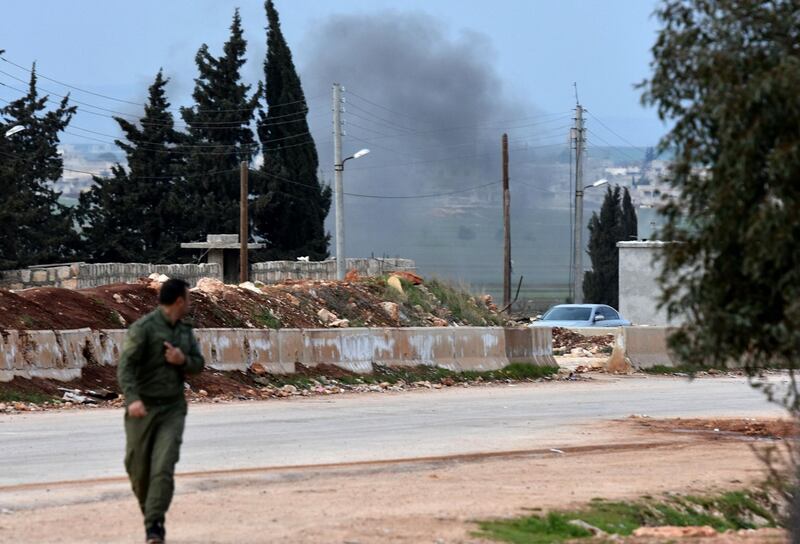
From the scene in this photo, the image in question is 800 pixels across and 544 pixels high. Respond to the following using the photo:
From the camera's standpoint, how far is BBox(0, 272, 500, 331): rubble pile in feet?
76.0

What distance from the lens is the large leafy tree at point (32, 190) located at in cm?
5778

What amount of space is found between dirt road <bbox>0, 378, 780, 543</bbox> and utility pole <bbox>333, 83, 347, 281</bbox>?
2413 centimetres

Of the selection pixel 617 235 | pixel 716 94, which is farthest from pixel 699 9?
pixel 617 235

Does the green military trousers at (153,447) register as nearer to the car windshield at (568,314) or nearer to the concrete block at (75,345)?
the concrete block at (75,345)

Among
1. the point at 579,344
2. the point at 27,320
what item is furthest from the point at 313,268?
the point at 27,320

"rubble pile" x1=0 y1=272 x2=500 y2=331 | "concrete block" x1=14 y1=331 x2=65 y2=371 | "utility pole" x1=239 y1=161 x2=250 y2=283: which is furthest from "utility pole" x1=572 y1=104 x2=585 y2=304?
"concrete block" x1=14 y1=331 x2=65 y2=371

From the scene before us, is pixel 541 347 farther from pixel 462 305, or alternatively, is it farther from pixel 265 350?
pixel 265 350

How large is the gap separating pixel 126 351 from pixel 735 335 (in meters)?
3.77

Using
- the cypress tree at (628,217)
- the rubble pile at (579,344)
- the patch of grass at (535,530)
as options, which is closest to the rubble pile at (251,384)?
the rubble pile at (579,344)

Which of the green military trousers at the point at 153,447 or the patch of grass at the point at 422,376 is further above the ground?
the green military trousers at the point at 153,447

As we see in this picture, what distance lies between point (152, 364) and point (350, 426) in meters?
9.32

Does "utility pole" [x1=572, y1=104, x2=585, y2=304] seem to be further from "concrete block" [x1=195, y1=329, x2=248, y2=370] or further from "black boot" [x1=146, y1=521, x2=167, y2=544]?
"black boot" [x1=146, y1=521, x2=167, y2=544]

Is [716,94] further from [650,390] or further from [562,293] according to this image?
[562,293]

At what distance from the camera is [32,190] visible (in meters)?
67.1
